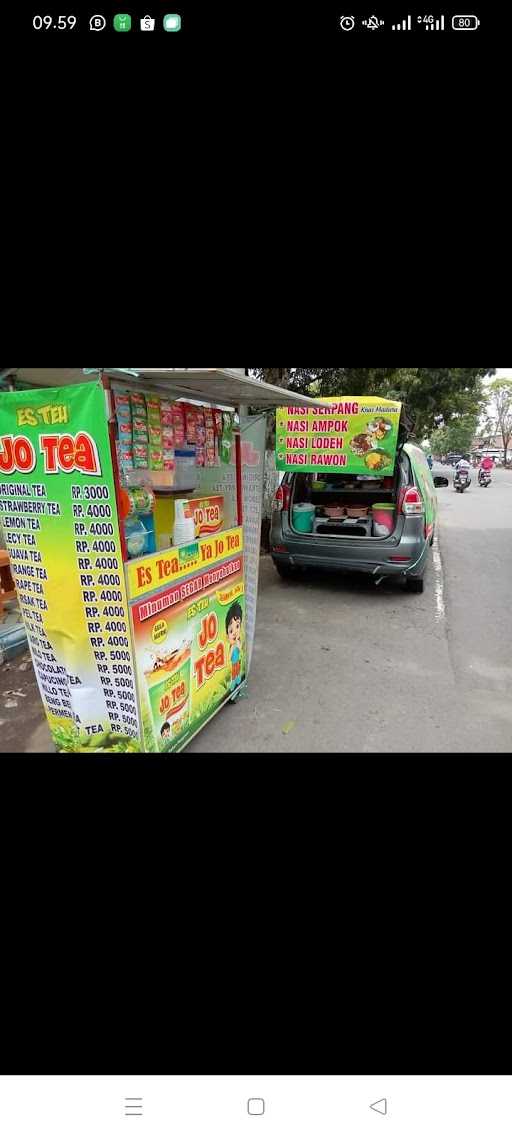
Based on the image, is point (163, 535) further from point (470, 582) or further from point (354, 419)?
point (470, 582)

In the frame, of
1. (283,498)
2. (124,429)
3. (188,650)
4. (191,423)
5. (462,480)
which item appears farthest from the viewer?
(462,480)

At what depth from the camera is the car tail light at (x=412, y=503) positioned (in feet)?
16.5

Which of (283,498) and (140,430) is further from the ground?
(140,430)

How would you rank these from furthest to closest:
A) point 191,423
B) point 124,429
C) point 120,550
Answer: point 191,423, point 124,429, point 120,550

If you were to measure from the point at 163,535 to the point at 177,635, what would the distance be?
28.9 inches

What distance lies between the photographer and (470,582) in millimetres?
6398

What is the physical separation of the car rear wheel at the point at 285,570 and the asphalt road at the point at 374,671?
20cm

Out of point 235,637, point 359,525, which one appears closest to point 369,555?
point 359,525

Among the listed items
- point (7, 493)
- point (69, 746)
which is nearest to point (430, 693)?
point (69, 746)

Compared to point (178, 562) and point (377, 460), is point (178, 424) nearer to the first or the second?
point (178, 562)

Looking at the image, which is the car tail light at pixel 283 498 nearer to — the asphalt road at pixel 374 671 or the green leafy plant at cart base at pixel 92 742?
the asphalt road at pixel 374 671

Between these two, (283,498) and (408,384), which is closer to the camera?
(283,498)

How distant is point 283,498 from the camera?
18.4ft

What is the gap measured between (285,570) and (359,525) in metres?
1.10
